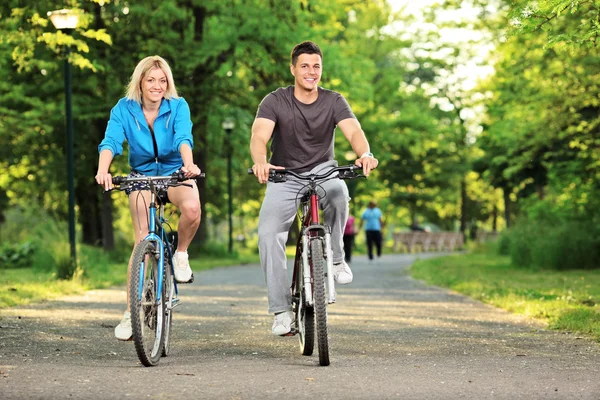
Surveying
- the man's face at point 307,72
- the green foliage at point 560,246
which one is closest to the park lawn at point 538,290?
the green foliage at point 560,246

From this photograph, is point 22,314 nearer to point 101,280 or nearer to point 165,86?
point 165,86

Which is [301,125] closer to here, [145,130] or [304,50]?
[304,50]

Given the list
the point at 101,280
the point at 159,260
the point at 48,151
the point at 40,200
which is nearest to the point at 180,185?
the point at 159,260

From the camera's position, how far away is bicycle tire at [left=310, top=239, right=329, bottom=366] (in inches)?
279

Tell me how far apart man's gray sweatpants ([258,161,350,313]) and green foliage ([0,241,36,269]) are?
718 inches

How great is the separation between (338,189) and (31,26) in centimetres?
869

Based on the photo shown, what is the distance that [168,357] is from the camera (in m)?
7.76

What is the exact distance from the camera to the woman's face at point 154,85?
301 inches

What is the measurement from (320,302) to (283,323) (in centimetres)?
76

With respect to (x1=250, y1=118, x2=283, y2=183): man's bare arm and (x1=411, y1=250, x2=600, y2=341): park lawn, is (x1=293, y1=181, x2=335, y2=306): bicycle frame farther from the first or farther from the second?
(x1=411, y1=250, x2=600, y2=341): park lawn

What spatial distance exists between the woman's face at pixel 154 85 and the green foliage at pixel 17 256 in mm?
18299

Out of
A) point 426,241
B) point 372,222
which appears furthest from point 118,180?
point 426,241

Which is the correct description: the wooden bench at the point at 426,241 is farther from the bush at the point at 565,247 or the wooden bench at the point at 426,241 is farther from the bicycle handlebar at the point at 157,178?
the bicycle handlebar at the point at 157,178

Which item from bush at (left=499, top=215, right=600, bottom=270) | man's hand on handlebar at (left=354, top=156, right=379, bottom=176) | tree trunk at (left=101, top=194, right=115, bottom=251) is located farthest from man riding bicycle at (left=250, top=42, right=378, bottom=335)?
tree trunk at (left=101, top=194, right=115, bottom=251)
